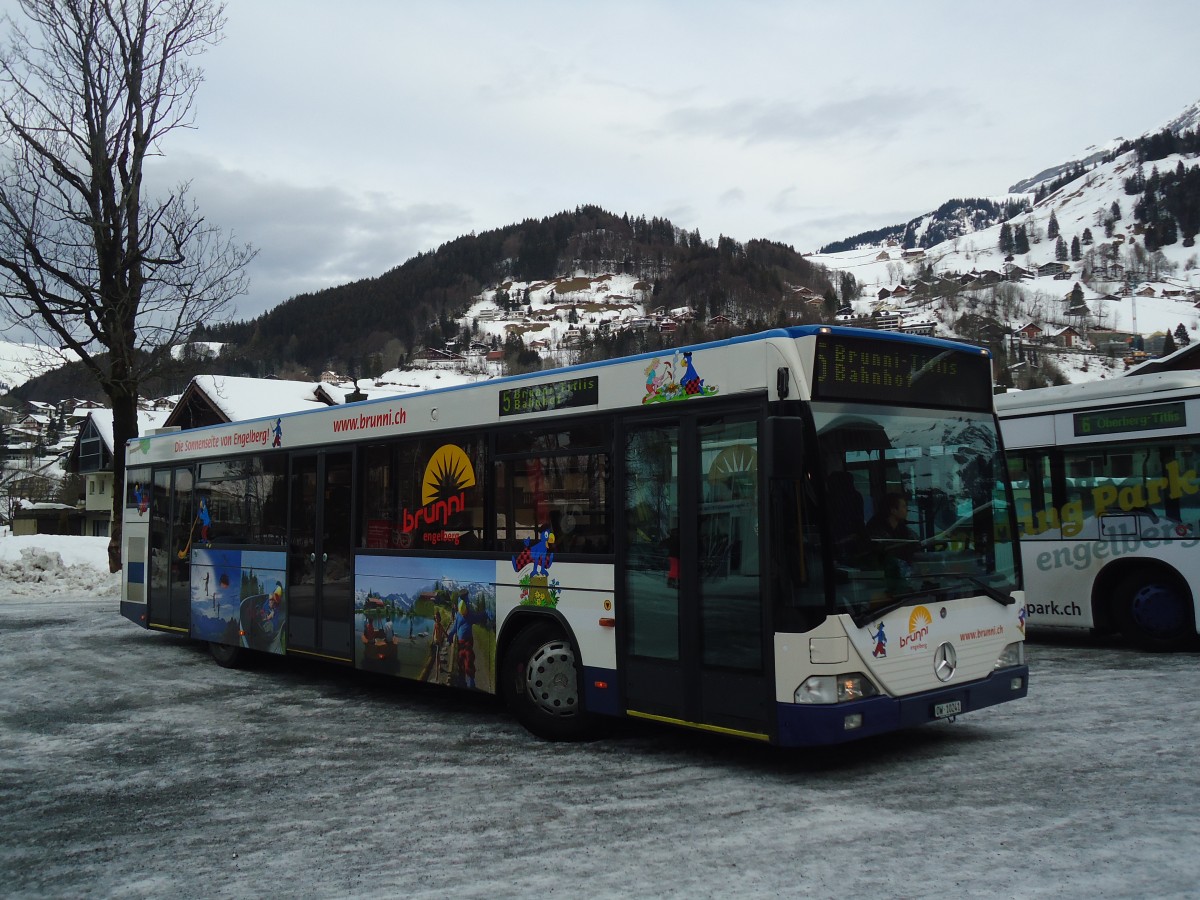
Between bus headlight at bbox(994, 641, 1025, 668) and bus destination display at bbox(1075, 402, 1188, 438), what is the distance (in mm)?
4982

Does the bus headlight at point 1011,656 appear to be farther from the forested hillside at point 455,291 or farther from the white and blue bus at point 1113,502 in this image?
the forested hillside at point 455,291

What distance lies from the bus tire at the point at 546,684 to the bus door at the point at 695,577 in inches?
25.6

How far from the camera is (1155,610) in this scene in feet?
35.6

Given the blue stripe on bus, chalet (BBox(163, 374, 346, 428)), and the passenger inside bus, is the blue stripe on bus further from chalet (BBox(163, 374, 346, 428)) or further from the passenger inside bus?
chalet (BBox(163, 374, 346, 428))

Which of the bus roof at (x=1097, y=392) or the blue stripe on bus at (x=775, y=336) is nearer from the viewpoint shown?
the blue stripe on bus at (x=775, y=336)

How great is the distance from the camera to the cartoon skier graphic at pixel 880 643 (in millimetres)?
6047

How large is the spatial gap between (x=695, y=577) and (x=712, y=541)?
0.27 metres

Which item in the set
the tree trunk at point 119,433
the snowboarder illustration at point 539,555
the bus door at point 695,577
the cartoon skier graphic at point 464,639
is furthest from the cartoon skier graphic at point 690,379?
the tree trunk at point 119,433

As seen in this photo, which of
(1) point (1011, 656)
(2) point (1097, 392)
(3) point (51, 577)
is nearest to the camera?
(1) point (1011, 656)

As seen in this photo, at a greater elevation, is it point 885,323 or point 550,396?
point 885,323

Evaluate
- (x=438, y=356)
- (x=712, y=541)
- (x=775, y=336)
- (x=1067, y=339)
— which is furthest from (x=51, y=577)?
(x=438, y=356)

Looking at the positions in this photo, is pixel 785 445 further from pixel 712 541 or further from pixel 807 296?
pixel 807 296

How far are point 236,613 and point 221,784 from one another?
5.17m

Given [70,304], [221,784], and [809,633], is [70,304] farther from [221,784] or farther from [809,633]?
[809,633]
